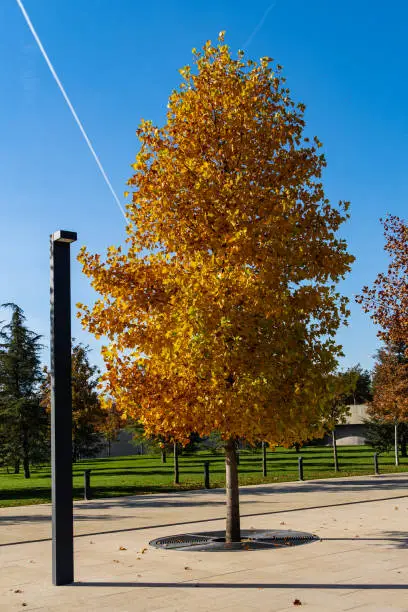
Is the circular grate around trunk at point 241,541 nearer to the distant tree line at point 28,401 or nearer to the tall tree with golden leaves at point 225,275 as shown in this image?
the tall tree with golden leaves at point 225,275

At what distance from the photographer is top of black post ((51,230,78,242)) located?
9.45 m

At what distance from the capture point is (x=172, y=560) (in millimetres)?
10602

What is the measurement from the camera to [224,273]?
34.7 feet

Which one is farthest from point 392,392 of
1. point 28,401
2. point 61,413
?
point 61,413

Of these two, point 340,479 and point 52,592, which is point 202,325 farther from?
point 340,479

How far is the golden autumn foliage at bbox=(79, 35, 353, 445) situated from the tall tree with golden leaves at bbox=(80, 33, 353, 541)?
0.02m

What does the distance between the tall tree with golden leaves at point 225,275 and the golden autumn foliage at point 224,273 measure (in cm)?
2

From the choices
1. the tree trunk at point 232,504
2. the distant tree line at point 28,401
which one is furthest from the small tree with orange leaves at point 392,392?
the tree trunk at point 232,504

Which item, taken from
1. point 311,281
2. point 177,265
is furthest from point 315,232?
point 177,265

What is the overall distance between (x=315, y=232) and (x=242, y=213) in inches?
52.8

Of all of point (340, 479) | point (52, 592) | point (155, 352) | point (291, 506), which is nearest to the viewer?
point (52, 592)

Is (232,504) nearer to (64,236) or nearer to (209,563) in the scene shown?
(209,563)

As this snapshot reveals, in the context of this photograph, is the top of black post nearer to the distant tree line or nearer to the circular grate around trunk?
the circular grate around trunk

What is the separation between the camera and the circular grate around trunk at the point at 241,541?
38.5 ft
